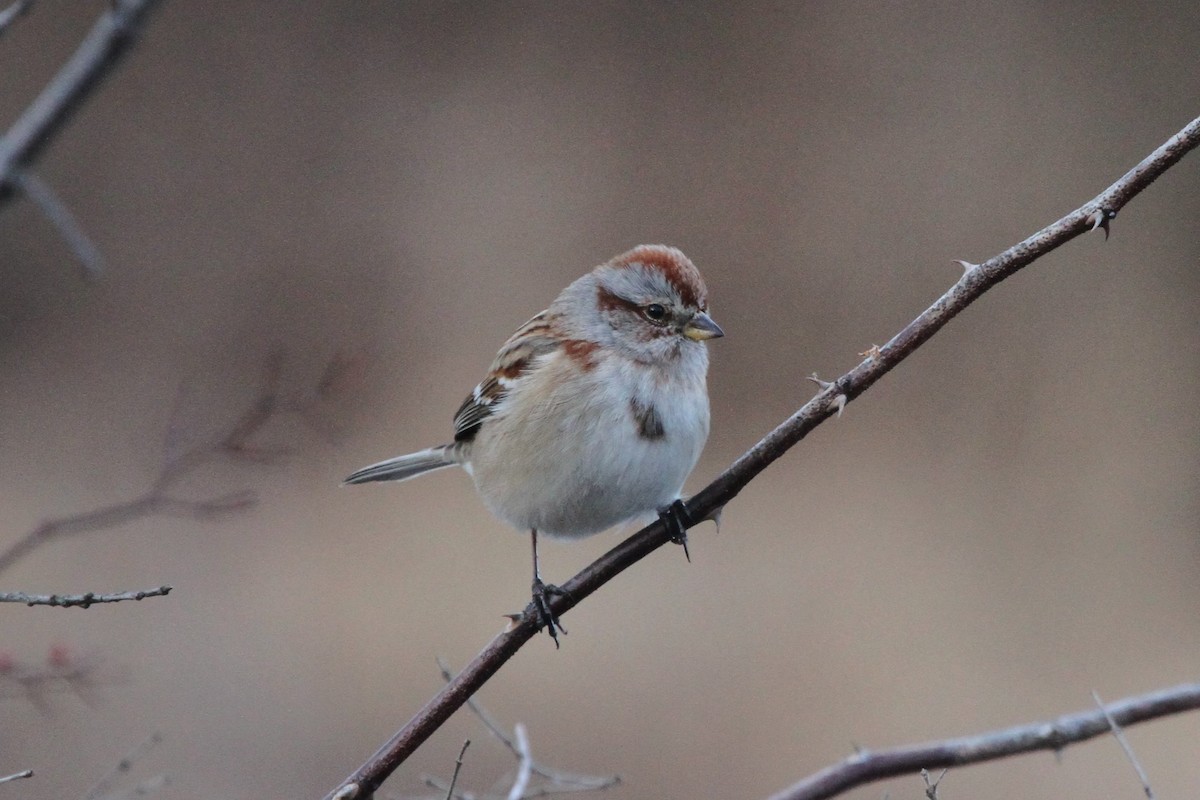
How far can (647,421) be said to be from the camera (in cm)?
254

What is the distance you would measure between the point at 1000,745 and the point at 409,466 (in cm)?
250

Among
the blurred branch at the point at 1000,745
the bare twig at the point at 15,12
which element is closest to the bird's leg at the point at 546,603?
the blurred branch at the point at 1000,745

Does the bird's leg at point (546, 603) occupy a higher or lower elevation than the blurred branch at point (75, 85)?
lower

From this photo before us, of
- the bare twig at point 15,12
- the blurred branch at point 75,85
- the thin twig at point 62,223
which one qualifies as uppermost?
the bare twig at point 15,12

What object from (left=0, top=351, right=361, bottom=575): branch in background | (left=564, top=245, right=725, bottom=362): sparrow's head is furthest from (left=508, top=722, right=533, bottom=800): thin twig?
(left=564, top=245, right=725, bottom=362): sparrow's head

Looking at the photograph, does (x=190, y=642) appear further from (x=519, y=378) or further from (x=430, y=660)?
(x=519, y=378)

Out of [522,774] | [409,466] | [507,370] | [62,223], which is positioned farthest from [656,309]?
[62,223]

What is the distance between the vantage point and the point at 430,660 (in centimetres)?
514

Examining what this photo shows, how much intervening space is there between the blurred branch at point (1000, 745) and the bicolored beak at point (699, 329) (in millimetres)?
1736

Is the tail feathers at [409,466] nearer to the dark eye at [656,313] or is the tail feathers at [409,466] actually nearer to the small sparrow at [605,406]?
the small sparrow at [605,406]

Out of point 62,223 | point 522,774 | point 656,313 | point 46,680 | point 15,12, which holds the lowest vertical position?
point 522,774

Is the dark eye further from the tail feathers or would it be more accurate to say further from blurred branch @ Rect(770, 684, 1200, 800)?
blurred branch @ Rect(770, 684, 1200, 800)

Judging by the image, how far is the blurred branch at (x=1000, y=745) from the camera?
3.04 feet

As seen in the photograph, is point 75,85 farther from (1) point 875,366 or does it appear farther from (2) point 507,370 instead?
(2) point 507,370
